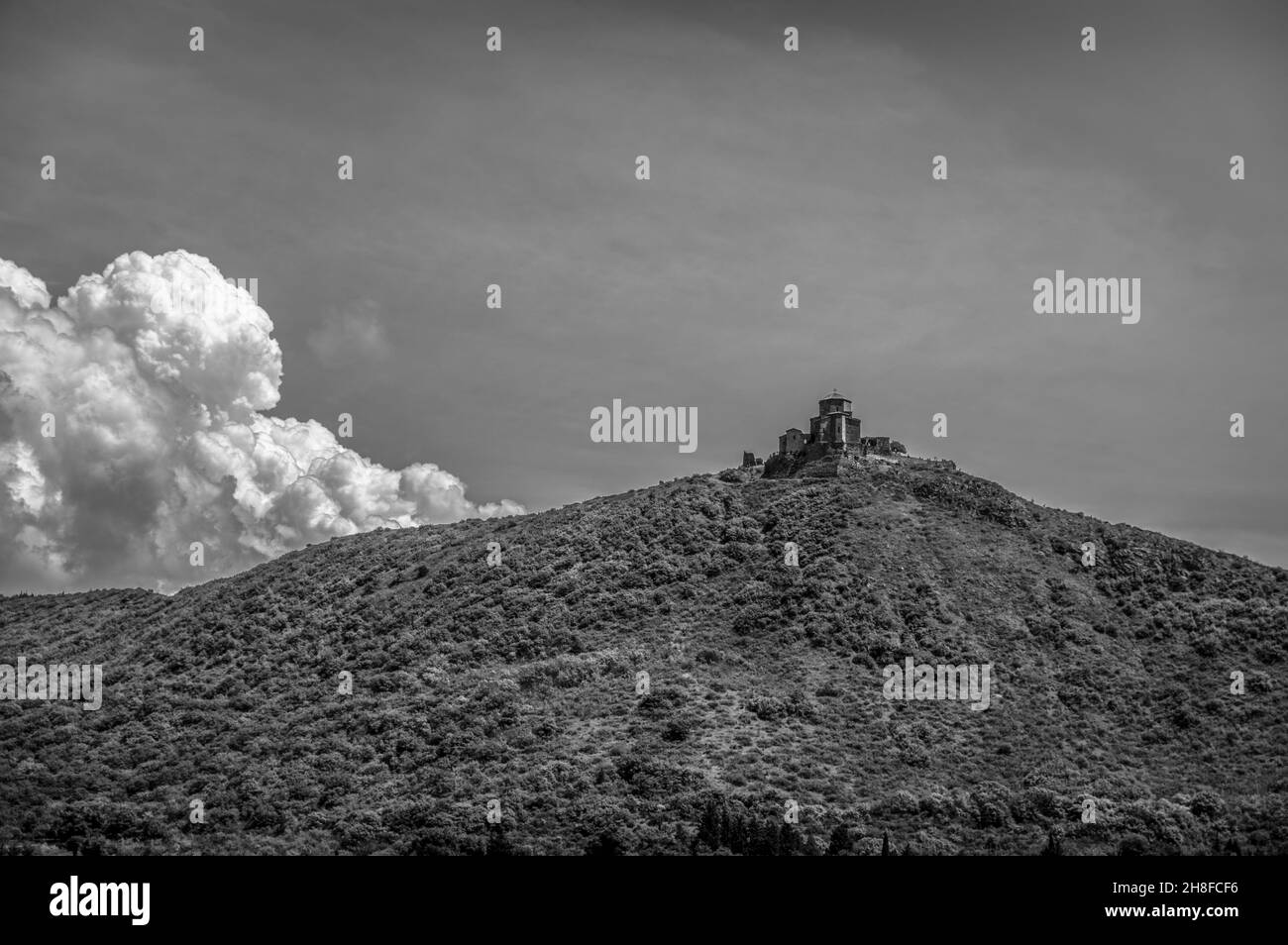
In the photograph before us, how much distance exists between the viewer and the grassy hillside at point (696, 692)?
41.9m

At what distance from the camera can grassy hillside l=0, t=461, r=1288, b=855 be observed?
41938mm

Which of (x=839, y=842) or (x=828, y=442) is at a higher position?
(x=828, y=442)

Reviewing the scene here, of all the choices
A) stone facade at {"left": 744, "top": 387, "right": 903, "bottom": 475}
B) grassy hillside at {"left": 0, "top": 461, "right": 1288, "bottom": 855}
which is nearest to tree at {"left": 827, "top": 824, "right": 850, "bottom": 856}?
grassy hillside at {"left": 0, "top": 461, "right": 1288, "bottom": 855}

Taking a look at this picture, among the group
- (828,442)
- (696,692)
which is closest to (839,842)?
(696,692)

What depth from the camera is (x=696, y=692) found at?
53.0 m

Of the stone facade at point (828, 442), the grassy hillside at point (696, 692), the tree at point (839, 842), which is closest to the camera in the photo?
the tree at point (839, 842)

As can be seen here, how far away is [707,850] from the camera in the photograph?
125 feet

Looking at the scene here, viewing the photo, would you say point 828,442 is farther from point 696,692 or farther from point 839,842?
point 839,842

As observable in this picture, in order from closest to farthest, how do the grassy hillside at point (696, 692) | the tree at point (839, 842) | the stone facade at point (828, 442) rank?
the tree at point (839, 842), the grassy hillside at point (696, 692), the stone facade at point (828, 442)

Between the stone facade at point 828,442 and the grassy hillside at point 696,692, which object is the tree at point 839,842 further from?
the stone facade at point 828,442

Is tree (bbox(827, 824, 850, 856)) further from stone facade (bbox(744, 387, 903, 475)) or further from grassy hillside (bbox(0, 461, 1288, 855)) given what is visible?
stone facade (bbox(744, 387, 903, 475))

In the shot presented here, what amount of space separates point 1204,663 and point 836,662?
765 inches

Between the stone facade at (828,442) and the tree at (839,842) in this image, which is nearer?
the tree at (839,842)

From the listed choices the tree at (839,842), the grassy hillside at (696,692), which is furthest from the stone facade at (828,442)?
the tree at (839,842)
